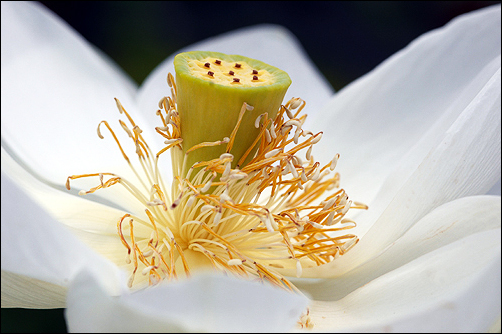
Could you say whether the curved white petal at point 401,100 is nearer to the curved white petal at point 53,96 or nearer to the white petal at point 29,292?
the curved white petal at point 53,96

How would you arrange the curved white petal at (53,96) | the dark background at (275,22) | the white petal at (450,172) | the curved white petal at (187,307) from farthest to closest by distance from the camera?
the dark background at (275,22) < the curved white petal at (53,96) < the white petal at (450,172) < the curved white petal at (187,307)

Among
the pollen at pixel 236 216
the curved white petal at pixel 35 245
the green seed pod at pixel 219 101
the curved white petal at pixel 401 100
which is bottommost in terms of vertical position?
the curved white petal at pixel 401 100

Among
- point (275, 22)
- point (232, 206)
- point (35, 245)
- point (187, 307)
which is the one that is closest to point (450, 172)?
point (232, 206)

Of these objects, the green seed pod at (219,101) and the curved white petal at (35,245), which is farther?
the green seed pod at (219,101)

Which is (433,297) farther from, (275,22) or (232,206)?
(275,22)

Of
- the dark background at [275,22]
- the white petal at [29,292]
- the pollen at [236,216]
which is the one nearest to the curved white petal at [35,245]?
the white petal at [29,292]

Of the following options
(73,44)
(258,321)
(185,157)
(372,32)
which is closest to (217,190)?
(185,157)

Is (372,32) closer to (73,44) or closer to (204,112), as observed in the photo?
(73,44)
